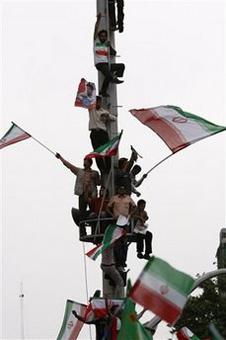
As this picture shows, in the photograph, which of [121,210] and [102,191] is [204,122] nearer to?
[102,191]

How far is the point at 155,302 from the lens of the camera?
41.7 ft

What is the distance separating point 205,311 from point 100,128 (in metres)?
26.0

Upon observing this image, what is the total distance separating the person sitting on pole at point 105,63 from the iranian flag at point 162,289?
13.9 ft

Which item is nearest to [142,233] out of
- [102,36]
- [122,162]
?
[122,162]

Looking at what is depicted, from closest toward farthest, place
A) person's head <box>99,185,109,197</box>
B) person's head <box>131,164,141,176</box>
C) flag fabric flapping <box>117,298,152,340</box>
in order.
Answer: flag fabric flapping <box>117,298,152,340</box> < person's head <box>99,185,109,197</box> < person's head <box>131,164,141,176</box>

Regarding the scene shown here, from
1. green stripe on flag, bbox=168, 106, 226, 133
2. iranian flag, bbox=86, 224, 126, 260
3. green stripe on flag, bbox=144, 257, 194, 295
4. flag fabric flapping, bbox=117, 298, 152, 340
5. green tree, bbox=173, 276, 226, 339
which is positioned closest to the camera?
green stripe on flag, bbox=144, 257, 194, 295

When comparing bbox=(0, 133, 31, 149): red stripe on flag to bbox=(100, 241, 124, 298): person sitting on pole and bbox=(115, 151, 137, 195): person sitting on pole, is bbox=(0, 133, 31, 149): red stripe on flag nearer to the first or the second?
bbox=(115, 151, 137, 195): person sitting on pole

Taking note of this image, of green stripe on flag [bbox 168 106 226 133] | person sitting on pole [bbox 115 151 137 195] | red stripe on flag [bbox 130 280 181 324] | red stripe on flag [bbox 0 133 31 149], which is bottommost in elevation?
red stripe on flag [bbox 130 280 181 324]

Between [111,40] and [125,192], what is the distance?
93.2 inches

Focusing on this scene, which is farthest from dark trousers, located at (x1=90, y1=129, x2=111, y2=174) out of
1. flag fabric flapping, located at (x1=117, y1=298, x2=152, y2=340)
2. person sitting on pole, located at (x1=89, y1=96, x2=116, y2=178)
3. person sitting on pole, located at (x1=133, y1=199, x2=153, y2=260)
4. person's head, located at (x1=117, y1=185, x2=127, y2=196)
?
flag fabric flapping, located at (x1=117, y1=298, x2=152, y2=340)

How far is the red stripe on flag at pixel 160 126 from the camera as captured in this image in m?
16.1

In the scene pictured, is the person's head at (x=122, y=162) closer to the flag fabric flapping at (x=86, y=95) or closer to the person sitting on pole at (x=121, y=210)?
the person sitting on pole at (x=121, y=210)

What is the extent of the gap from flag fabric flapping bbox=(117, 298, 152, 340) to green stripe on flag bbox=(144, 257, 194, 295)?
0.51 metres

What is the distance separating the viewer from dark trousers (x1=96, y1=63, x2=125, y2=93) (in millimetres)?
16125
